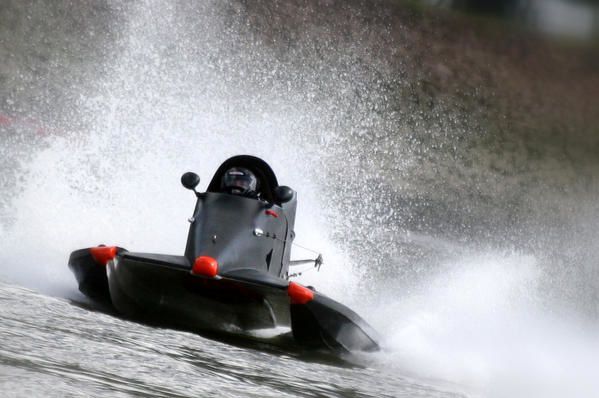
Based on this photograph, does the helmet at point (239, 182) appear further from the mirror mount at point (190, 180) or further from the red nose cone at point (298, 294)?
Answer: the red nose cone at point (298, 294)

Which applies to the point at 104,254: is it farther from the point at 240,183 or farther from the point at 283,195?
the point at 283,195

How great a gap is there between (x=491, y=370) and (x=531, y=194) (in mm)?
14871

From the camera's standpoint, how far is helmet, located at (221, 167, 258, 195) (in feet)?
24.7

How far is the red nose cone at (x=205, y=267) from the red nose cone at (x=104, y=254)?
0.66 meters

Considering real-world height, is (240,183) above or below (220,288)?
above

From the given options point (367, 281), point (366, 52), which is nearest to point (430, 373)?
point (367, 281)

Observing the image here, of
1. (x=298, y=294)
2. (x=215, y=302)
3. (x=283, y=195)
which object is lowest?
(x=215, y=302)

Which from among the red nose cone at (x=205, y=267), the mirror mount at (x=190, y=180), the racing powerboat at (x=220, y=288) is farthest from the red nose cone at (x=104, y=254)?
the mirror mount at (x=190, y=180)

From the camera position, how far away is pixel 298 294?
650 cm

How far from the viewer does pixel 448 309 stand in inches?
401

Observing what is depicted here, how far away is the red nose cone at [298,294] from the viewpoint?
6484 mm

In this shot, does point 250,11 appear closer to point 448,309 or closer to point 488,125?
point 488,125

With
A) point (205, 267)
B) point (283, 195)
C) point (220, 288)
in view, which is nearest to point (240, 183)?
point (283, 195)

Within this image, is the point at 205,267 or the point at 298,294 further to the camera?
the point at 298,294
